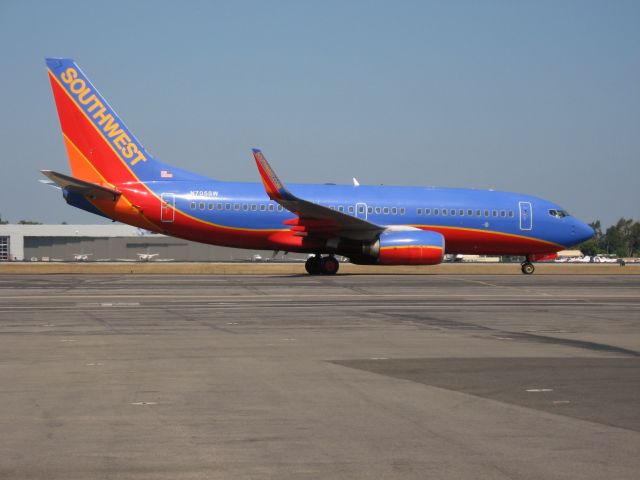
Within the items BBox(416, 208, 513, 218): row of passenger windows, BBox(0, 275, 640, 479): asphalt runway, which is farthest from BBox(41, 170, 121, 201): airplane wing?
BBox(0, 275, 640, 479): asphalt runway

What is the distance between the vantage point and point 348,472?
6297 mm

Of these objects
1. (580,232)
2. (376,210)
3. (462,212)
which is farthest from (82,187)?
(580,232)

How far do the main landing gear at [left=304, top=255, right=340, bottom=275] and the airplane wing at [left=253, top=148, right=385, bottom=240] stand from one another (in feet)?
4.87

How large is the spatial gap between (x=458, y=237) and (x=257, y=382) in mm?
30340

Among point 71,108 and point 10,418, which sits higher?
point 71,108

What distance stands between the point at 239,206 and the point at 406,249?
747cm

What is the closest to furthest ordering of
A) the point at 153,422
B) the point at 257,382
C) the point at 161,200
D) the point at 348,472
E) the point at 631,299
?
the point at 348,472
the point at 153,422
the point at 257,382
the point at 631,299
the point at 161,200

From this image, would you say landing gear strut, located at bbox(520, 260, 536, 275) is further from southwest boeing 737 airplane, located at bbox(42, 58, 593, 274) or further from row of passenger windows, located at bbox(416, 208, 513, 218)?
row of passenger windows, located at bbox(416, 208, 513, 218)

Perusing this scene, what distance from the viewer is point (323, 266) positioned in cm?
3794

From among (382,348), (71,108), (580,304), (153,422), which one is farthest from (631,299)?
(71,108)

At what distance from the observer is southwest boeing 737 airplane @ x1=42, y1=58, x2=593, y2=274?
120ft

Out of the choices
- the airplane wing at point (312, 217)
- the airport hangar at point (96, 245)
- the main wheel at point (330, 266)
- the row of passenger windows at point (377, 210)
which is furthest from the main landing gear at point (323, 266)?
the airport hangar at point (96, 245)

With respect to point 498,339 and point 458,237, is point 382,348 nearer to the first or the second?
point 498,339

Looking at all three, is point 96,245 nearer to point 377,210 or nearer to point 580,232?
point 377,210
